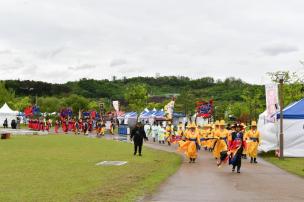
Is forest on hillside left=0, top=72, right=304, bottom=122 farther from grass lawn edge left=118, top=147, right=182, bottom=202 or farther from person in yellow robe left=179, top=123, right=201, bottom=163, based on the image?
grass lawn edge left=118, top=147, right=182, bottom=202

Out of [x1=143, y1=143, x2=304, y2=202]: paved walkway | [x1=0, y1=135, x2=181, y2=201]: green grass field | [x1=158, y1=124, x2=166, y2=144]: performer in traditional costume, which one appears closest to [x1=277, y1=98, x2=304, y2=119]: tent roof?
[x1=143, y1=143, x2=304, y2=202]: paved walkway

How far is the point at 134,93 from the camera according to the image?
99.4 m

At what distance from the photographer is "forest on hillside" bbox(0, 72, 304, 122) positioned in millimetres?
92188

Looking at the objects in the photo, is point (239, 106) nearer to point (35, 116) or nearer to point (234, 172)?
point (35, 116)

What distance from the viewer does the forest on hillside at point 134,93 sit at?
302 feet

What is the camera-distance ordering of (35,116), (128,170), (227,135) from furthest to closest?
1. (35,116)
2. (227,135)
3. (128,170)

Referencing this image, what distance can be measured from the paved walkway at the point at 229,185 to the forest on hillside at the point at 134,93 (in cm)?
5722

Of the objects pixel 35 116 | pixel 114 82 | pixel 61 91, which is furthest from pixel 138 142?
pixel 114 82

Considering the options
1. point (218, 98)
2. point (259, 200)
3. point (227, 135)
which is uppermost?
point (218, 98)

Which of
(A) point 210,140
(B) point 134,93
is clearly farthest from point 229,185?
(B) point 134,93

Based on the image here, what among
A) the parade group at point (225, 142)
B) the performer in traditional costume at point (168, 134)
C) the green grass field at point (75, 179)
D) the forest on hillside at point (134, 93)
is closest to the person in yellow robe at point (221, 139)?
the parade group at point (225, 142)

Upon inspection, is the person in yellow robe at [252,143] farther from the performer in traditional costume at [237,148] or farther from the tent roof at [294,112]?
the tent roof at [294,112]

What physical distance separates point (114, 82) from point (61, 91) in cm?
2237

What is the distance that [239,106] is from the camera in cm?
8981
